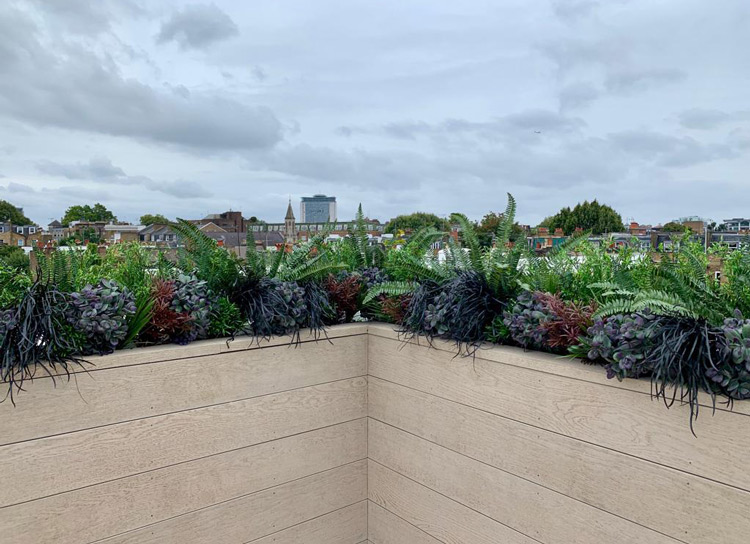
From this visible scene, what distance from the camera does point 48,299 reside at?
4.58 ft

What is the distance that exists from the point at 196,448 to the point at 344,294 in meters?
0.78

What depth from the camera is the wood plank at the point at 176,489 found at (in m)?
1.44

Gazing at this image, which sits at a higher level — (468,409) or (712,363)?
(712,363)

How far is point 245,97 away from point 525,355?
428 centimetres

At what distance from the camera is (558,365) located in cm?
143

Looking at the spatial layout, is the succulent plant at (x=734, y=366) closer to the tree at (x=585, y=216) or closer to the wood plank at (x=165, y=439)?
the wood plank at (x=165, y=439)

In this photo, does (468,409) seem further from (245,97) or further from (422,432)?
(245,97)

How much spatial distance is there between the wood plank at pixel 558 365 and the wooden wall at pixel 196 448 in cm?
50

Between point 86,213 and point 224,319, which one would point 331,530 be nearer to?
point 224,319

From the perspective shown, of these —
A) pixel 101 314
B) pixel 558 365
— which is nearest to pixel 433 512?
pixel 558 365

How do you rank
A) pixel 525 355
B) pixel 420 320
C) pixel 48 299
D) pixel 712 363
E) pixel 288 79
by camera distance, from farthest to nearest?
pixel 288 79, pixel 420 320, pixel 525 355, pixel 48 299, pixel 712 363

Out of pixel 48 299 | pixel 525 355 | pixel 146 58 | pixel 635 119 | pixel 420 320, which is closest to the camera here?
pixel 48 299

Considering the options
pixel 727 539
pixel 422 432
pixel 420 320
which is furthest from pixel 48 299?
pixel 727 539

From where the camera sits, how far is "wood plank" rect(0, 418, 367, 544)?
144cm
